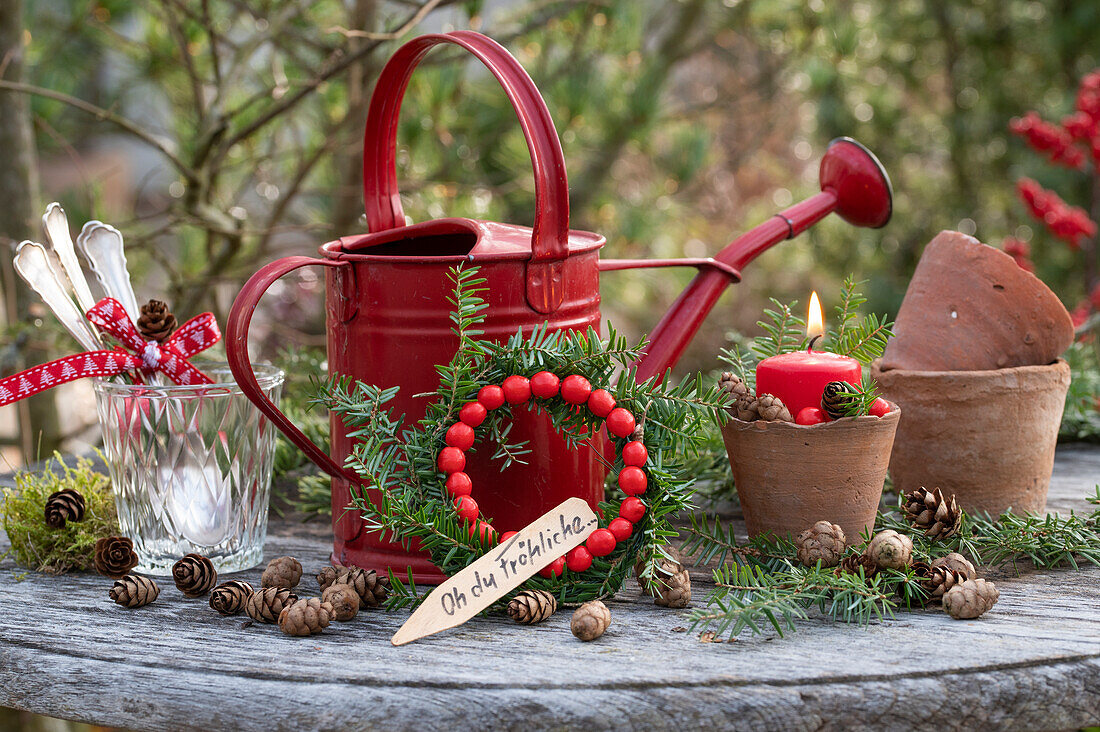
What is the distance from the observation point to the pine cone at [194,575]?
842 mm

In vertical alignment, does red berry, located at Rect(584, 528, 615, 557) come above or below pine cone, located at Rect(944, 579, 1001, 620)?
above

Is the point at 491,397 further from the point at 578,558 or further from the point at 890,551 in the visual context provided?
the point at 890,551

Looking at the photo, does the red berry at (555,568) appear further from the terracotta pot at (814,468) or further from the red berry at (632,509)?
the terracotta pot at (814,468)

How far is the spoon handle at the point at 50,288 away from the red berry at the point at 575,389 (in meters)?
0.48

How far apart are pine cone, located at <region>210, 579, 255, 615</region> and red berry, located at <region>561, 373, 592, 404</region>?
311 mm

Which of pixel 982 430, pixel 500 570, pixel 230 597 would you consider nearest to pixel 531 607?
pixel 500 570

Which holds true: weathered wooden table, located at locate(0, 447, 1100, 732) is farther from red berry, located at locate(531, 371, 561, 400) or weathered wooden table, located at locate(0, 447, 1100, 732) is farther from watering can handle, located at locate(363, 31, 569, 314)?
watering can handle, located at locate(363, 31, 569, 314)

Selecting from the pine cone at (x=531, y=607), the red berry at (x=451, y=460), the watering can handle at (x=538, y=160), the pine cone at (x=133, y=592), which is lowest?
the pine cone at (x=133, y=592)

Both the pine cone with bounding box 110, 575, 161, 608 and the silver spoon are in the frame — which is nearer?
the pine cone with bounding box 110, 575, 161, 608

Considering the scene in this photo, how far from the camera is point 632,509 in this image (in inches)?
32.1

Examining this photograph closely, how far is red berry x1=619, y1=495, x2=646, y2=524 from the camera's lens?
81cm

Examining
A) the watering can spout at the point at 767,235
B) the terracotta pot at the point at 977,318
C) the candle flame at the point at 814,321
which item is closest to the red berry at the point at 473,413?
the watering can spout at the point at 767,235

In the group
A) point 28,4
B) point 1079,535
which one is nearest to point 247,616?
point 1079,535

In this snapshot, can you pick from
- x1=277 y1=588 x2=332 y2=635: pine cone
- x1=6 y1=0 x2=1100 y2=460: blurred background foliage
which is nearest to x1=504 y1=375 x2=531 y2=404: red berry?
x1=277 y1=588 x2=332 y2=635: pine cone
